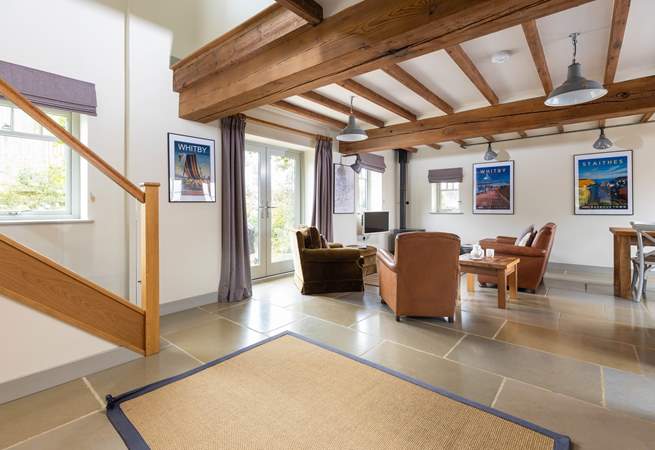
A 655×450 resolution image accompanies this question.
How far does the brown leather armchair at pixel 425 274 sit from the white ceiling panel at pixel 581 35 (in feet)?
6.74

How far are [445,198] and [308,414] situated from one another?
22.4ft

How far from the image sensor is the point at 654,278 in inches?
200

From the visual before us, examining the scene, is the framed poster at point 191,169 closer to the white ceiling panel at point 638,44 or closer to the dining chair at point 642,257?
the white ceiling panel at point 638,44

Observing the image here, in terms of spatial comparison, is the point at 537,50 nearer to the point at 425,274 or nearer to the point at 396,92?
the point at 396,92

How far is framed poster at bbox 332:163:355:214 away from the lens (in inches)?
235

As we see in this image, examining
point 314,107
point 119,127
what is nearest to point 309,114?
point 314,107

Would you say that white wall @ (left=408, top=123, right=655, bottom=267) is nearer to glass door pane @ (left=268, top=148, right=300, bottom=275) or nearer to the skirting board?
glass door pane @ (left=268, top=148, right=300, bottom=275)

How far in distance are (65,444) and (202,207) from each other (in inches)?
104

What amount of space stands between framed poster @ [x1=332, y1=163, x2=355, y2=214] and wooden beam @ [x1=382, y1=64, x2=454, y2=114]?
7.09 ft

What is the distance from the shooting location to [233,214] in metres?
4.04

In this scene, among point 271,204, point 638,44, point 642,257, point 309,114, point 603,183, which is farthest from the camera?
point 603,183

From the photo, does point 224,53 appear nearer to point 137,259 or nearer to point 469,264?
point 137,259

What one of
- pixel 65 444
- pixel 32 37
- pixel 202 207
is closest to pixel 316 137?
pixel 202 207

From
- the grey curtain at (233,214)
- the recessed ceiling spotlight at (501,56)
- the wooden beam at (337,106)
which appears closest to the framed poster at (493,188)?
the wooden beam at (337,106)
